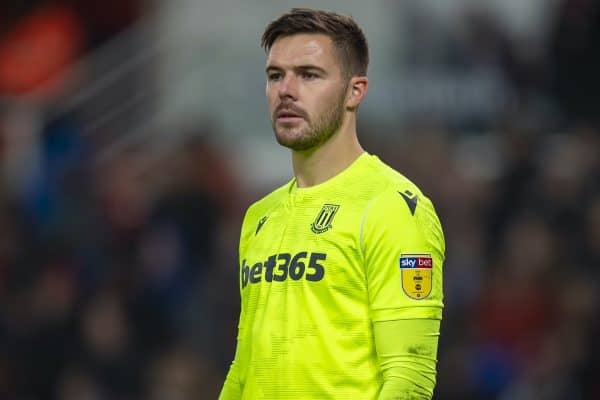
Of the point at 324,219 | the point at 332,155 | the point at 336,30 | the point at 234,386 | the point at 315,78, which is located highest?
the point at 336,30

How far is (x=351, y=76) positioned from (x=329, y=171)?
31 centimetres

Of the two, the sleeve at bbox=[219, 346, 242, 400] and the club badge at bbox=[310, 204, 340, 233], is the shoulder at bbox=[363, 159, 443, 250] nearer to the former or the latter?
the club badge at bbox=[310, 204, 340, 233]

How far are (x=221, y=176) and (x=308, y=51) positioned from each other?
649cm

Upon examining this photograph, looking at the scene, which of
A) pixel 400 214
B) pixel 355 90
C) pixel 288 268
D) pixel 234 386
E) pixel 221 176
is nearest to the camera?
pixel 400 214

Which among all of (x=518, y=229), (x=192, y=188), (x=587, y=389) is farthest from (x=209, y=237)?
(x=587, y=389)

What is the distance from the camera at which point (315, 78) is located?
4711mm

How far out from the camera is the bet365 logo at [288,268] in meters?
4.56

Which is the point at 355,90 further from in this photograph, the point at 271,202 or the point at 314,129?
the point at 271,202

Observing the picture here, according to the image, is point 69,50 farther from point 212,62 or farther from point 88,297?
point 88,297

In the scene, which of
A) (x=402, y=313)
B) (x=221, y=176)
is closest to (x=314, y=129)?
(x=402, y=313)

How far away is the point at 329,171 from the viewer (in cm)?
479

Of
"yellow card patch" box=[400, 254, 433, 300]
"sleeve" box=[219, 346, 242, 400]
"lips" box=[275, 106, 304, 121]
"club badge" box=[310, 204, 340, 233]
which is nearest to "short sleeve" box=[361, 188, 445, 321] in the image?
"yellow card patch" box=[400, 254, 433, 300]

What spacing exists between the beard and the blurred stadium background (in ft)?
15.2

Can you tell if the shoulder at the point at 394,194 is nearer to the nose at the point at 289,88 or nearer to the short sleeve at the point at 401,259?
the short sleeve at the point at 401,259
